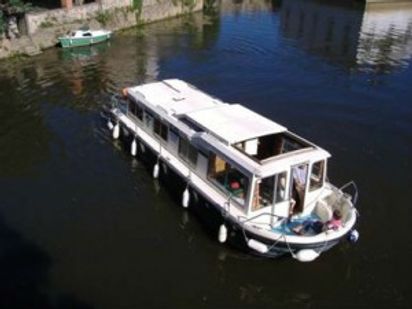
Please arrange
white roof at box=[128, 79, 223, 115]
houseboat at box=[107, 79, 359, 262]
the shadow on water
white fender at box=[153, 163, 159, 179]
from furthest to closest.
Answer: white roof at box=[128, 79, 223, 115], white fender at box=[153, 163, 159, 179], houseboat at box=[107, 79, 359, 262], the shadow on water

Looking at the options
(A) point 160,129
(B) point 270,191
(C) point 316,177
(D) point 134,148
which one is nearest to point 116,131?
(D) point 134,148

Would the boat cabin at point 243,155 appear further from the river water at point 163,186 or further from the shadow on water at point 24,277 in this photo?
the shadow on water at point 24,277

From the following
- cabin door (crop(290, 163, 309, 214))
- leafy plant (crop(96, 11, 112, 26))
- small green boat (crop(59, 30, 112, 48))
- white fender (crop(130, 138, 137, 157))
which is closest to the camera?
cabin door (crop(290, 163, 309, 214))

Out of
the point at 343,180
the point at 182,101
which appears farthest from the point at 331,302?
the point at 182,101

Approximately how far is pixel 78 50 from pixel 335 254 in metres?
36.9

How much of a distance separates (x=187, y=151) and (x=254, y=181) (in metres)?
5.38

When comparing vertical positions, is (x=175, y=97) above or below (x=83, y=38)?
above

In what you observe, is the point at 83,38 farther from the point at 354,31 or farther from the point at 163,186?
the point at 354,31

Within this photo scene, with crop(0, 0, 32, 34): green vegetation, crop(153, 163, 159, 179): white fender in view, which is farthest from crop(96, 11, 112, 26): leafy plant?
crop(153, 163, 159, 179): white fender

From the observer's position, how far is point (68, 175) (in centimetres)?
2764

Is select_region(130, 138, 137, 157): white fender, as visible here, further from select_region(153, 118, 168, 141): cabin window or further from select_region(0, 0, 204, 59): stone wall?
select_region(0, 0, 204, 59): stone wall

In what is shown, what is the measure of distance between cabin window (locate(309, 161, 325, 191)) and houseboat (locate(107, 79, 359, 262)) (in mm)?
43

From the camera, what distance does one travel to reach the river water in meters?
20.2

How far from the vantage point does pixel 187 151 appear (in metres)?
25.0
